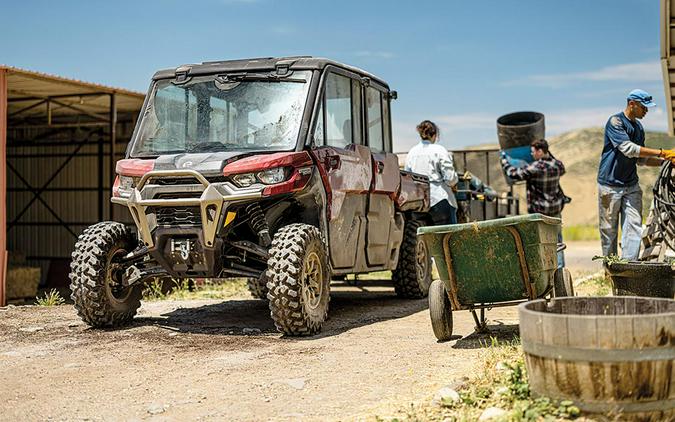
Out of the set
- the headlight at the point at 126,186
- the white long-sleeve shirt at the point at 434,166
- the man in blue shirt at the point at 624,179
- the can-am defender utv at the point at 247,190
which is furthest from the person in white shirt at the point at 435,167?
the headlight at the point at 126,186

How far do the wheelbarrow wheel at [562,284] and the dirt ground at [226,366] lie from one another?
0.67 metres

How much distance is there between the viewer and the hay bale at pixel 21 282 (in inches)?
711

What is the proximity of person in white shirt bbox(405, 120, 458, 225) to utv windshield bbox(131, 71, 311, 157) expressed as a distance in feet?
10.2

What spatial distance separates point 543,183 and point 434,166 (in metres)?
1.48

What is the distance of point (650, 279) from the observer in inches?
297

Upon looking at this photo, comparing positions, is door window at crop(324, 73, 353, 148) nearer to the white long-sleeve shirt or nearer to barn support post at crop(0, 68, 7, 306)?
the white long-sleeve shirt

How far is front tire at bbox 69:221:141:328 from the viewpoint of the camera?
839cm

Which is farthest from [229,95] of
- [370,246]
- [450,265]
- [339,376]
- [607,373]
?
[607,373]

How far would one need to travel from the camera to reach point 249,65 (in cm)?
888

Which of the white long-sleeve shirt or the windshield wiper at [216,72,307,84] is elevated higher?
the windshield wiper at [216,72,307,84]

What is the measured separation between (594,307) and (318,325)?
3346 mm

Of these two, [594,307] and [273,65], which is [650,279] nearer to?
[594,307]

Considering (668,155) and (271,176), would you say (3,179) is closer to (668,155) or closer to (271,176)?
(271,176)

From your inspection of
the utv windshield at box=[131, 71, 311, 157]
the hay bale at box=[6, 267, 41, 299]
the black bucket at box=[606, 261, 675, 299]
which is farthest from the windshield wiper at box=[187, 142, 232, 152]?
the hay bale at box=[6, 267, 41, 299]
